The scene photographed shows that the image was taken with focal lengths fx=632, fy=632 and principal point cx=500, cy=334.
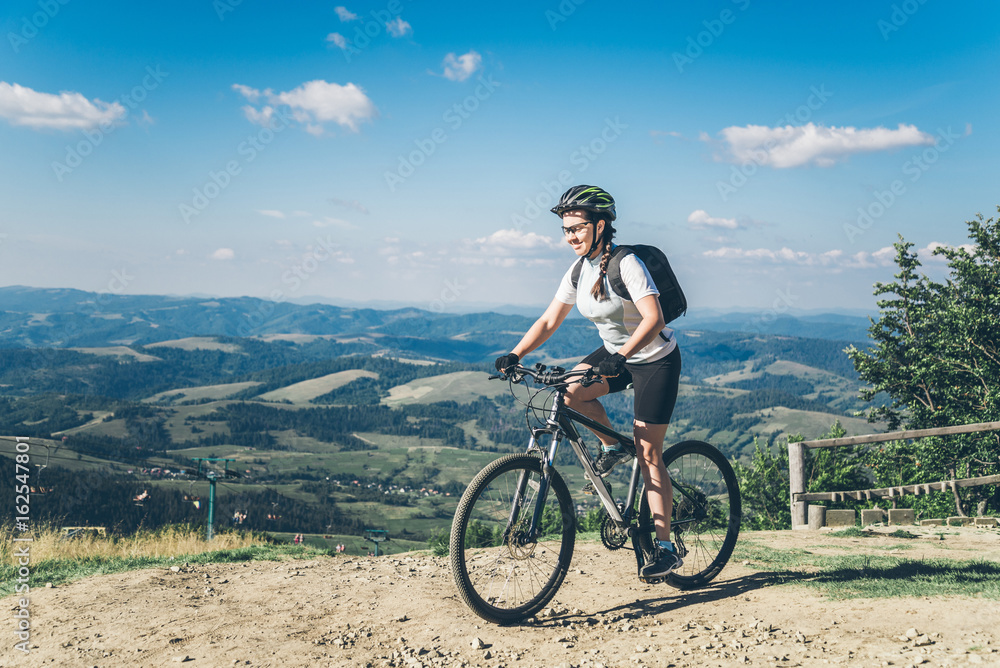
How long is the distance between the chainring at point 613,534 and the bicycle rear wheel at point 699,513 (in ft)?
0.51

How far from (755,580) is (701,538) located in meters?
0.52

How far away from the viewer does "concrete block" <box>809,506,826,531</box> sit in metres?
9.30

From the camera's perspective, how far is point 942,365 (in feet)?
62.9

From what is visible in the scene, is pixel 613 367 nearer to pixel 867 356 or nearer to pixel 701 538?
pixel 701 538

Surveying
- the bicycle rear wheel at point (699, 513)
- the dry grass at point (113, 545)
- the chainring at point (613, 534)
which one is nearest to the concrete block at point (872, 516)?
the bicycle rear wheel at point (699, 513)

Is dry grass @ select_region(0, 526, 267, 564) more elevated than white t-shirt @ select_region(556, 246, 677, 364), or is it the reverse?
white t-shirt @ select_region(556, 246, 677, 364)

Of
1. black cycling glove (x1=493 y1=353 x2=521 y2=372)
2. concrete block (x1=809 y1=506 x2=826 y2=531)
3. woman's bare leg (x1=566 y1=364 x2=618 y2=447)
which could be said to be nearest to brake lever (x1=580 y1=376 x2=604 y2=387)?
woman's bare leg (x1=566 y1=364 x2=618 y2=447)

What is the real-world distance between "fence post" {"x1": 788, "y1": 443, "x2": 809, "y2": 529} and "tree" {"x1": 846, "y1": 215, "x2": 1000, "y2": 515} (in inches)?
388

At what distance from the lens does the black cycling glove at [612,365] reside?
388 centimetres

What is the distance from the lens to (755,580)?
17.3 feet

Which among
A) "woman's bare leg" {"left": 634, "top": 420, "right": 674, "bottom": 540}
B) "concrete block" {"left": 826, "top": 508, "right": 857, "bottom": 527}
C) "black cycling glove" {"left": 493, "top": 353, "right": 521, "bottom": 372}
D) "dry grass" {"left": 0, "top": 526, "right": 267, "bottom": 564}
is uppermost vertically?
"black cycling glove" {"left": 493, "top": 353, "right": 521, "bottom": 372}

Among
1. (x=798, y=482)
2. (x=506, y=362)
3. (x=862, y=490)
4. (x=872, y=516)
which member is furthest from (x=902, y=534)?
(x=506, y=362)

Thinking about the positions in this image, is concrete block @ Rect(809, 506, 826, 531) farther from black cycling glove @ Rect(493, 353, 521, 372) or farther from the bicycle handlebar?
→ black cycling glove @ Rect(493, 353, 521, 372)

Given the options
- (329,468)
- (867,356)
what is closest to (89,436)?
(329,468)
